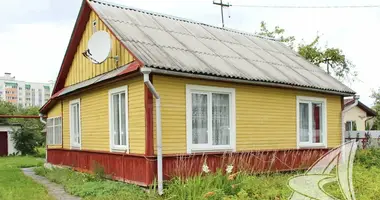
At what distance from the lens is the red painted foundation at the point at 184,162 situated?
814 cm

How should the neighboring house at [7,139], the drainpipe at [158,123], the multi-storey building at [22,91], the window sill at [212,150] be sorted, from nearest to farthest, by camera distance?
the drainpipe at [158,123] → the window sill at [212,150] → the neighboring house at [7,139] → the multi-storey building at [22,91]

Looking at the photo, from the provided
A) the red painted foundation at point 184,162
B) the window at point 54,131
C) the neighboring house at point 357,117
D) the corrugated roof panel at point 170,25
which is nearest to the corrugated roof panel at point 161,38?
the corrugated roof panel at point 170,25

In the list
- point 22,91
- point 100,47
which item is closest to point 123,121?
point 100,47

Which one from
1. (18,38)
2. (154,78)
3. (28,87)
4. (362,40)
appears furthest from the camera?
(28,87)

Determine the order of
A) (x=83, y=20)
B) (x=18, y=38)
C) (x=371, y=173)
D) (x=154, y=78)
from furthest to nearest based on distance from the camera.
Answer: (x=18, y=38) → (x=83, y=20) → (x=371, y=173) → (x=154, y=78)

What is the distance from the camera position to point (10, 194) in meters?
8.66

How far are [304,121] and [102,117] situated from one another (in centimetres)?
578

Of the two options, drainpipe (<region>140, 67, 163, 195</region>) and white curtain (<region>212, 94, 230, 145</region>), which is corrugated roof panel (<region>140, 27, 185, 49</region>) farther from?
drainpipe (<region>140, 67, 163, 195</region>)

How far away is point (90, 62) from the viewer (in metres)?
11.3

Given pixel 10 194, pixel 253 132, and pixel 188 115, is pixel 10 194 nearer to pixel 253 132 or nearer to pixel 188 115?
pixel 188 115

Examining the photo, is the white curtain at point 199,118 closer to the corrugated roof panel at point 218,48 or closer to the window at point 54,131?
the corrugated roof panel at point 218,48

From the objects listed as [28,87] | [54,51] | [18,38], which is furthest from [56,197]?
[28,87]

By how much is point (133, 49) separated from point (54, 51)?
25557mm

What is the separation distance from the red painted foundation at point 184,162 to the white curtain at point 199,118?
16.8 inches
